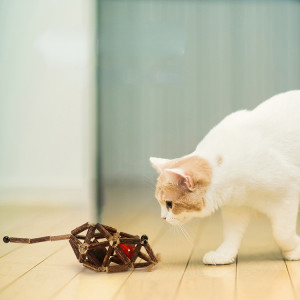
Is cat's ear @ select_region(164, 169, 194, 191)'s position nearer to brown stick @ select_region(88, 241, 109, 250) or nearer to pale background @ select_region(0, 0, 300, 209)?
brown stick @ select_region(88, 241, 109, 250)

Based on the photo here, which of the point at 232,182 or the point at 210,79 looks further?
the point at 210,79

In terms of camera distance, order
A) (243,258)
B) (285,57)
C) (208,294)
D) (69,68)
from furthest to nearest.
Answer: (285,57), (69,68), (243,258), (208,294)

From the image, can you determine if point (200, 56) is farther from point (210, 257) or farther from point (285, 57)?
point (210, 257)

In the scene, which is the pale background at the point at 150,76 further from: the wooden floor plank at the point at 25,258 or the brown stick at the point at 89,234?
the brown stick at the point at 89,234

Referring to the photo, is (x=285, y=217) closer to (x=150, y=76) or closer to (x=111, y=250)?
(x=111, y=250)

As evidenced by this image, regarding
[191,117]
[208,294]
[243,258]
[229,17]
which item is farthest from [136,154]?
[208,294]

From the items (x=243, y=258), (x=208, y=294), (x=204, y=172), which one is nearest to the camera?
(x=208, y=294)

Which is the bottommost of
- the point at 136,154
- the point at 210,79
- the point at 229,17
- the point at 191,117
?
the point at 136,154

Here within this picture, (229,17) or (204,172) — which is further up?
(229,17)
